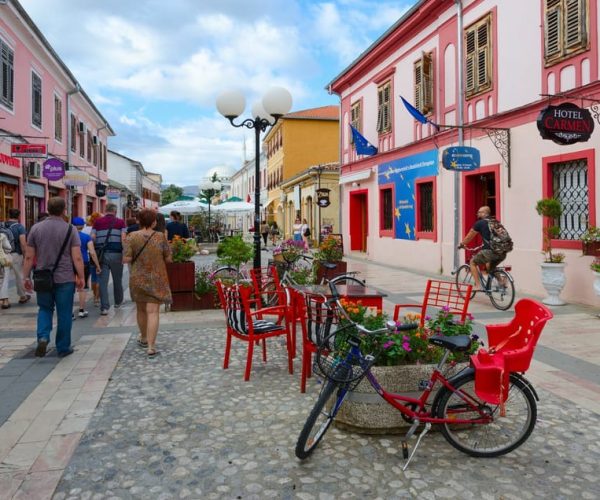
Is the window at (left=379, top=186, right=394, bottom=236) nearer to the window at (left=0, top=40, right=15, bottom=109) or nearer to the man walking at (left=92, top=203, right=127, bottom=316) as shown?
the man walking at (left=92, top=203, right=127, bottom=316)

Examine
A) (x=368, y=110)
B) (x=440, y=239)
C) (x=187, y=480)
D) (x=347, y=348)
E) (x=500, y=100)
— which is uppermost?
(x=368, y=110)

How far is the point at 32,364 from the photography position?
5477 millimetres

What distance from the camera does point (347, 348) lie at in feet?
11.1

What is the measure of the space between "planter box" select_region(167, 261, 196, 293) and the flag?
9.73 metres

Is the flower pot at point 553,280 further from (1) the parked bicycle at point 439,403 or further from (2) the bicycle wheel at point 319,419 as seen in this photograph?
(2) the bicycle wheel at point 319,419

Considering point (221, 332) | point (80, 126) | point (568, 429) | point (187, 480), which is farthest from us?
point (80, 126)

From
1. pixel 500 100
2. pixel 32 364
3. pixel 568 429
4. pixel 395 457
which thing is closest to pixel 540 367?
pixel 568 429

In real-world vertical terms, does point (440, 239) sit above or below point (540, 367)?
above

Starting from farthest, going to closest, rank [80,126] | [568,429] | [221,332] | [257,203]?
[80,126] → [257,203] → [221,332] → [568,429]

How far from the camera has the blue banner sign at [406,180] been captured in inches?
556

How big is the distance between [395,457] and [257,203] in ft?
22.1

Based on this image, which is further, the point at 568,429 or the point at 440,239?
the point at 440,239

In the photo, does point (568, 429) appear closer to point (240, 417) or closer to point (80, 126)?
point (240, 417)

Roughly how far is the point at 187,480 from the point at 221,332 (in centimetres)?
398
